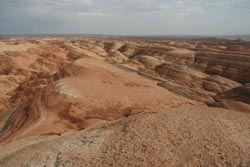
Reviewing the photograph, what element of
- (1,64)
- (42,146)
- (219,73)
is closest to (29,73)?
(1,64)

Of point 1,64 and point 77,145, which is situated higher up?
point 77,145

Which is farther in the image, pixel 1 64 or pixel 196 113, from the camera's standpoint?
pixel 1 64

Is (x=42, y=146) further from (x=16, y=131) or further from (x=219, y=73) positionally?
(x=219, y=73)

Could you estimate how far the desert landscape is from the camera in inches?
479

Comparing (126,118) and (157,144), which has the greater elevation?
(157,144)

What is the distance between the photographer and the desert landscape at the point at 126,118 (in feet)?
39.9

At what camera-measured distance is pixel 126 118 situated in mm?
15445

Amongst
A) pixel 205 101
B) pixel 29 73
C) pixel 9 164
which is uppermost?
pixel 9 164

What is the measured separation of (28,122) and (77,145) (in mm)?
8331

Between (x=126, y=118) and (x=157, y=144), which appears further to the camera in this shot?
(x=126, y=118)

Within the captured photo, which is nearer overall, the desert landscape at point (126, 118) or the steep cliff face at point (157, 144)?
the steep cliff face at point (157, 144)

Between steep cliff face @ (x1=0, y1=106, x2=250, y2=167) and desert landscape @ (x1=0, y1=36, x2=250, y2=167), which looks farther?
desert landscape @ (x1=0, y1=36, x2=250, y2=167)

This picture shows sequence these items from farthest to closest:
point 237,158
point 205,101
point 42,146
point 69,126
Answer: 1. point 205,101
2. point 69,126
3. point 42,146
4. point 237,158

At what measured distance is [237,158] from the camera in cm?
1155
